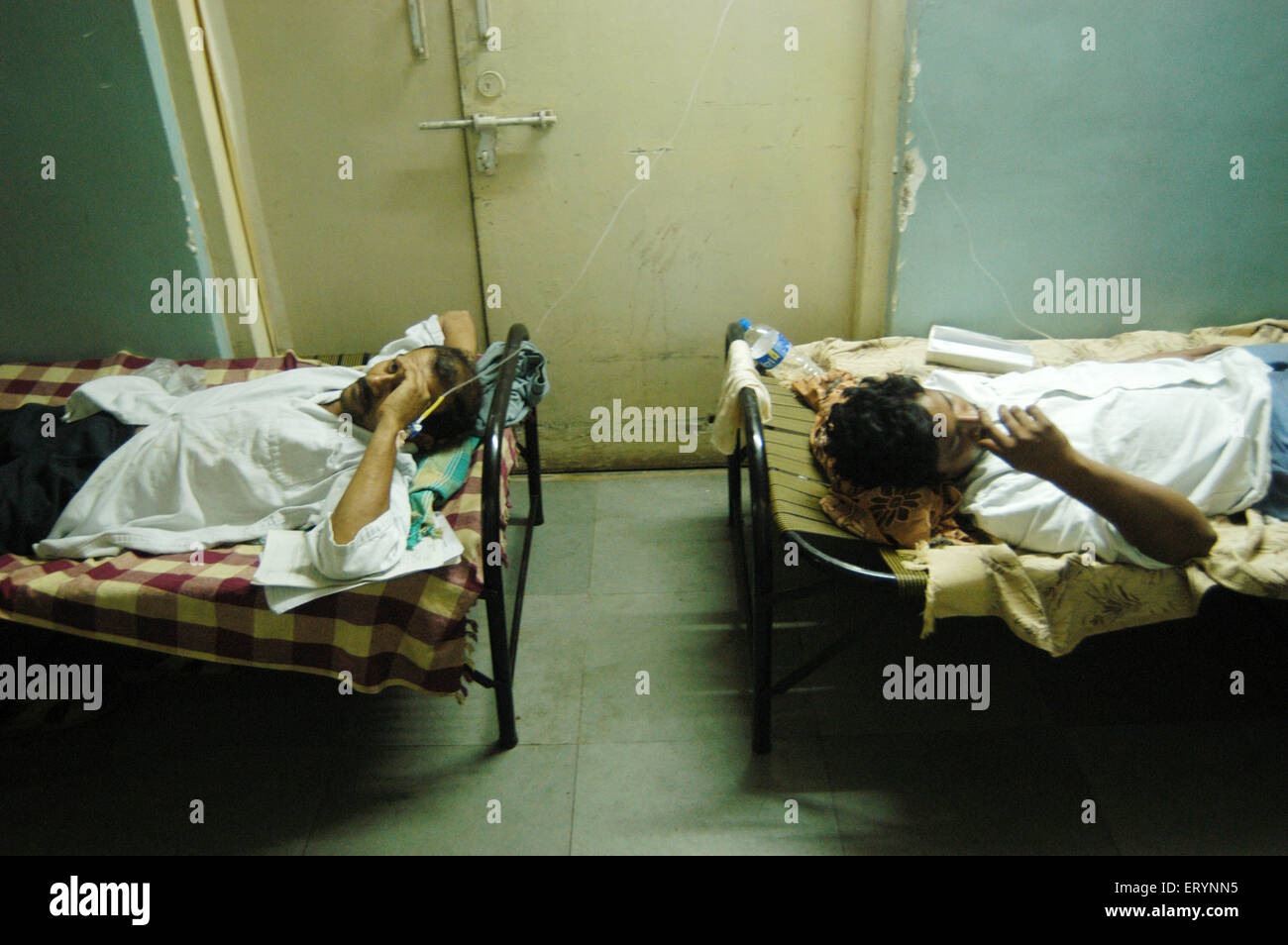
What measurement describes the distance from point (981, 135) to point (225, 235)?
92.7 inches

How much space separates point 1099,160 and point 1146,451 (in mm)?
1160

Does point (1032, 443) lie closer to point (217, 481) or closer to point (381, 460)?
point (381, 460)

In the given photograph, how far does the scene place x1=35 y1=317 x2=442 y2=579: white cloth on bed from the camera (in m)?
1.93

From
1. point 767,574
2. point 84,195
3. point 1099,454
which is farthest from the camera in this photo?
point 84,195

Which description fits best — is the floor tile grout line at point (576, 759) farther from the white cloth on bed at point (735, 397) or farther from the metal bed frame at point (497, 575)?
the white cloth on bed at point (735, 397)

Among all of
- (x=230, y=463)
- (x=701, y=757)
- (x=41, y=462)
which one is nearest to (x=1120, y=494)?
(x=701, y=757)

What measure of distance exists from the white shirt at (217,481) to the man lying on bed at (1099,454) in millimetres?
1089

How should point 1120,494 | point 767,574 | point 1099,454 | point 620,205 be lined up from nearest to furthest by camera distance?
1. point 1120,494
2. point 767,574
3. point 1099,454
4. point 620,205

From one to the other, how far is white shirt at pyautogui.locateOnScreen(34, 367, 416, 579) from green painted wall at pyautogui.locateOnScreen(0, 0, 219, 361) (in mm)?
702

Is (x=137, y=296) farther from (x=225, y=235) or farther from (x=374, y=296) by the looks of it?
(x=374, y=296)

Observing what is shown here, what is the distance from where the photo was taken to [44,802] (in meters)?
1.87

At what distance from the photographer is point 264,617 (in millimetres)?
1717

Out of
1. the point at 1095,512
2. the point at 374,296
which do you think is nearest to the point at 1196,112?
the point at 1095,512

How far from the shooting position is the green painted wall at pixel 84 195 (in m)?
2.33
